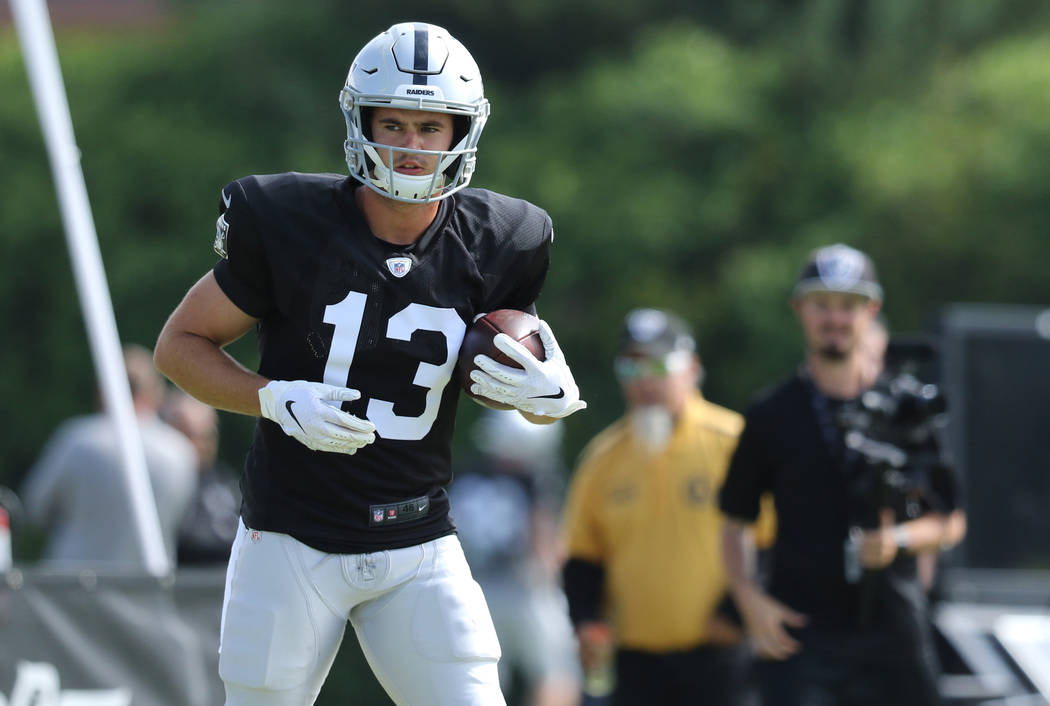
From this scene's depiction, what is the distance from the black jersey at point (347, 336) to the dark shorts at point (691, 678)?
8.33 ft

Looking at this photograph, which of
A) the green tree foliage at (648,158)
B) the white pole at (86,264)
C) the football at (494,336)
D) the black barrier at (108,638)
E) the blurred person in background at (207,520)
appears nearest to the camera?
the football at (494,336)

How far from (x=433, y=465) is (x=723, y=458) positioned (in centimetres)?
268

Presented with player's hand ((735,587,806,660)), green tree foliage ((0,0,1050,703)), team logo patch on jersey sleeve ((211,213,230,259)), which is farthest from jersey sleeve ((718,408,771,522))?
green tree foliage ((0,0,1050,703))

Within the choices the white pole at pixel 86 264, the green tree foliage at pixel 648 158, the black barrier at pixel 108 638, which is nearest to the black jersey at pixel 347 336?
the black barrier at pixel 108 638

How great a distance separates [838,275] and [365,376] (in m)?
2.28

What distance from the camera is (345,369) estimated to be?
329cm

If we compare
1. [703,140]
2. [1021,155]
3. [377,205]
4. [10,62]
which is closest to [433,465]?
[377,205]

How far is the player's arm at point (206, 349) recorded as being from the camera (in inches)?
131

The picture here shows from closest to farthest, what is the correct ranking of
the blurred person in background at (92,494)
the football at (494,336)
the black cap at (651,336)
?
the football at (494,336) < the black cap at (651,336) < the blurred person in background at (92,494)

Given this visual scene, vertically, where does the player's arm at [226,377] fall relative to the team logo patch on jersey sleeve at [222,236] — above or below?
below

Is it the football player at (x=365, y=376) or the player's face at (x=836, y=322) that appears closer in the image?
the football player at (x=365, y=376)

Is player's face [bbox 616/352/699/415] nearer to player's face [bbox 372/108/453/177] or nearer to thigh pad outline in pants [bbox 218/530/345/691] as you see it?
player's face [bbox 372/108/453/177]

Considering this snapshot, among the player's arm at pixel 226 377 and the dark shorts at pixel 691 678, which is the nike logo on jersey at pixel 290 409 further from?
the dark shorts at pixel 691 678

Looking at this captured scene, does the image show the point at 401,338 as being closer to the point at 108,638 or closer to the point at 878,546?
the point at 878,546
